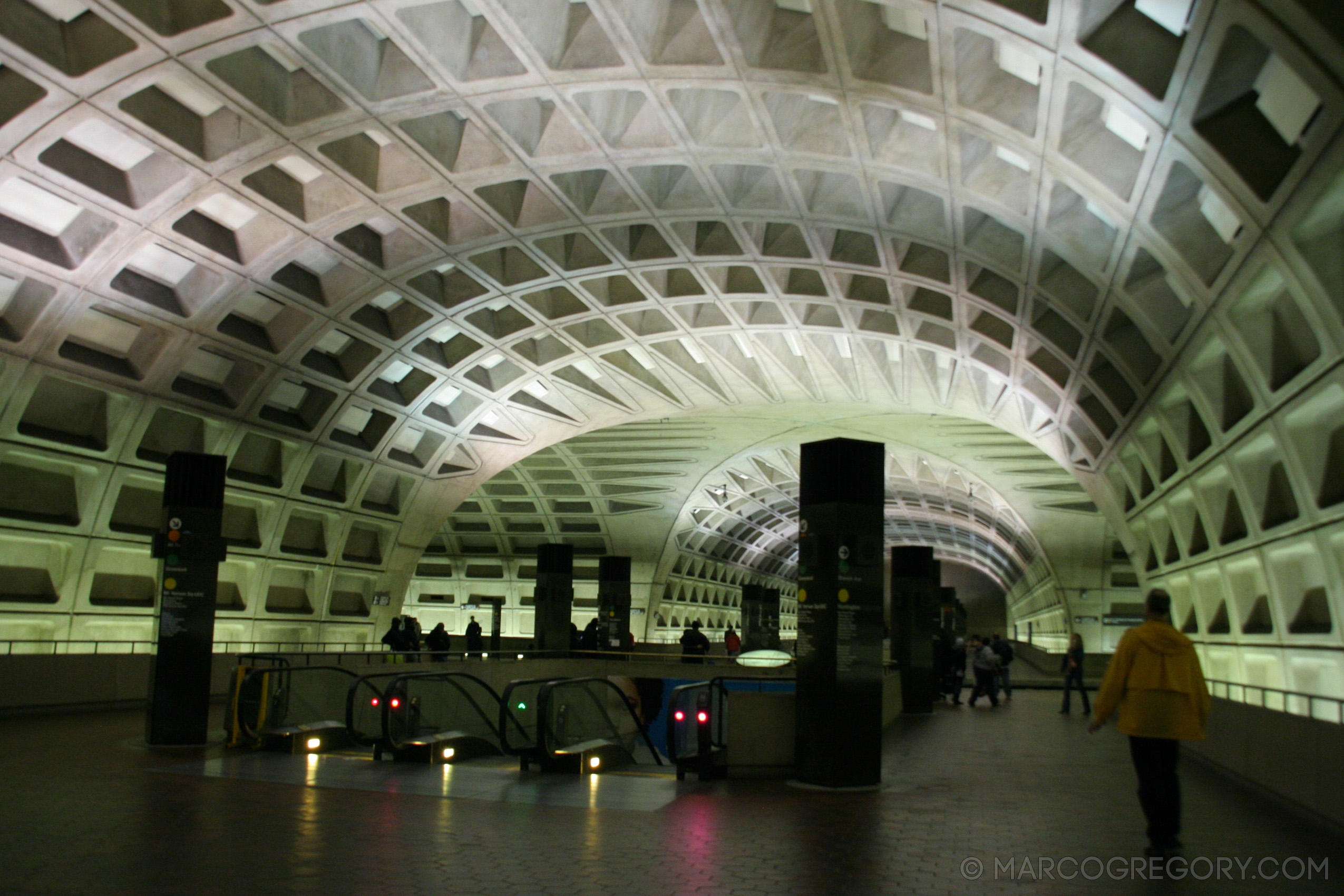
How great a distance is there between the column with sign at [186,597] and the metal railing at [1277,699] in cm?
1251

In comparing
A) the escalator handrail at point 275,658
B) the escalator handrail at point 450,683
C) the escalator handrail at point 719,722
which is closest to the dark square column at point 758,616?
the escalator handrail at point 450,683

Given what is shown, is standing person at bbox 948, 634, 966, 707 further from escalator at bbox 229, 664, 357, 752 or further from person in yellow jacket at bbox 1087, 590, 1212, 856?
person in yellow jacket at bbox 1087, 590, 1212, 856

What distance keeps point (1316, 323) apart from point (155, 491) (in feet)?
79.1

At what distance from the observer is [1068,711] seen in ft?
71.3

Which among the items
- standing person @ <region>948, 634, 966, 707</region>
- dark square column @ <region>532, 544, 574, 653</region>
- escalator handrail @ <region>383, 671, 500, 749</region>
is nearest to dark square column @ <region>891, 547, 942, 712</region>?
standing person @ <region>948, 634, 966, 707</region>

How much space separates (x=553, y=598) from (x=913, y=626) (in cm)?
1243

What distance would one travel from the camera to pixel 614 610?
1355 inches

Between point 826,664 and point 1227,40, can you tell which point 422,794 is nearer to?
point 826,664

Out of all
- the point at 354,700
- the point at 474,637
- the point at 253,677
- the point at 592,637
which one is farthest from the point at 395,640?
the point at 253,677

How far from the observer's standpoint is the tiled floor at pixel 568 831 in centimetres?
617

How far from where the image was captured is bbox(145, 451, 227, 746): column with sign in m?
12.9

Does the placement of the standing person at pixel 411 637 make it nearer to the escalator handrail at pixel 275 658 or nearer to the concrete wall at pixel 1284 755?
the escalator handrail at pixel 275 658

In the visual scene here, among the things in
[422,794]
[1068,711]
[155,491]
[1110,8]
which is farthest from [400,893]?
[155,491]

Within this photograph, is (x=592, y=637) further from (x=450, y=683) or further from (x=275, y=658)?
(x=450, y=683)
